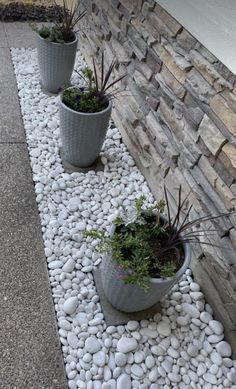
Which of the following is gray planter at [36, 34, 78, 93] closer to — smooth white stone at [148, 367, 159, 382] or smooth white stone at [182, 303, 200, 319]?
smooth white stone at [182, 303, 200, 319]

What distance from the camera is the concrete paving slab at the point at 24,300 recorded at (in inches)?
51.6

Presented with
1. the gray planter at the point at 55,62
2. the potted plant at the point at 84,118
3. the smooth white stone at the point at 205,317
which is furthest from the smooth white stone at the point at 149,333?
the gray planter at the point at 55,62

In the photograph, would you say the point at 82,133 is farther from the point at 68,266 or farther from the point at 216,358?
the point at 216,358

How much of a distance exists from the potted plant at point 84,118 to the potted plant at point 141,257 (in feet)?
2.21

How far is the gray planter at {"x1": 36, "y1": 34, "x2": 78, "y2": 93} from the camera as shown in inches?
98.4

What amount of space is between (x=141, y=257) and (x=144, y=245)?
0.05m

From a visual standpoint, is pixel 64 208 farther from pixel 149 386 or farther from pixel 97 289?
pixel 149 386

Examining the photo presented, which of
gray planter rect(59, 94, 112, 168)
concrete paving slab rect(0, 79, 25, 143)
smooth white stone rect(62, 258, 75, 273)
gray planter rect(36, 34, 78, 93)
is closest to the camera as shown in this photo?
smooth white stone rect(62, 258, 75, 273)

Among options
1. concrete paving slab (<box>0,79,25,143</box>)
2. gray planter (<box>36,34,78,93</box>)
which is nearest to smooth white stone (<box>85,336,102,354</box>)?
concrete paving slab (<box>0,79,25,143</box>)

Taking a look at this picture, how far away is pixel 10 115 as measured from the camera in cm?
246

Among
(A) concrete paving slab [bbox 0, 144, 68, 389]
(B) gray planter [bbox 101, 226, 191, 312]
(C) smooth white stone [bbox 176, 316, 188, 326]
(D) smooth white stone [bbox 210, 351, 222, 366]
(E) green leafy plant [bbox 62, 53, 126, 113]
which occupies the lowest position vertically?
(A) concrete paving slab [bbox 0, 144, 68, 389]

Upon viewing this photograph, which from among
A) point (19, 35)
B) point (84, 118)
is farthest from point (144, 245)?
point (19, 35)

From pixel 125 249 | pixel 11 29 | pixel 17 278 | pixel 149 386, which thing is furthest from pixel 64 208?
pixel 11 29

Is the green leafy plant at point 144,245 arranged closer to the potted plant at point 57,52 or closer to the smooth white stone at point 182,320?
the smooth white stone at point 182,320
